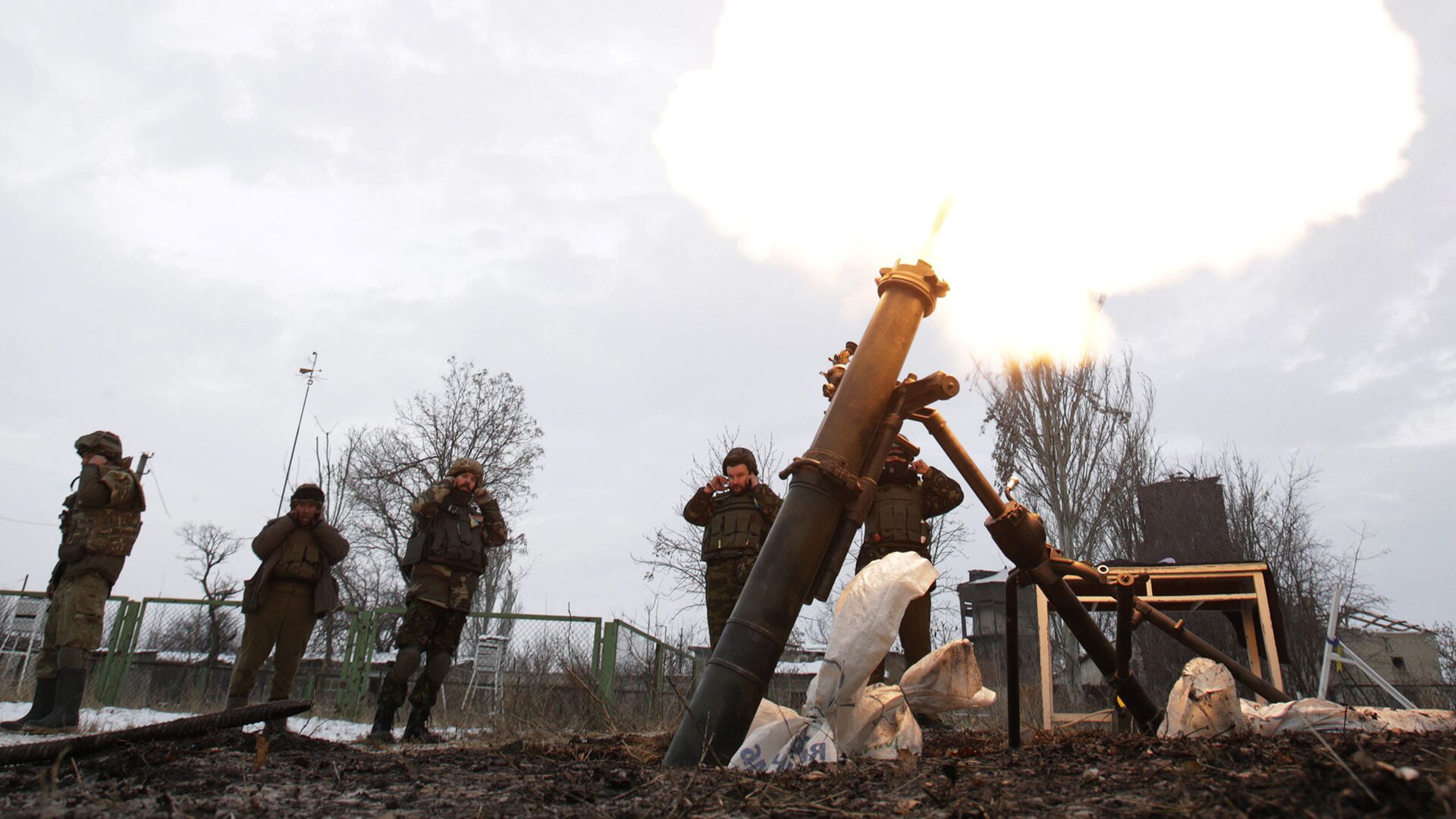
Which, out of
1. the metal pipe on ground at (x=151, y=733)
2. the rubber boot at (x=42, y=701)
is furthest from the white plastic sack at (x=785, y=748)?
the rubber boot at (x=42, y=701)

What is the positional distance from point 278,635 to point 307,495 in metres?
0.99

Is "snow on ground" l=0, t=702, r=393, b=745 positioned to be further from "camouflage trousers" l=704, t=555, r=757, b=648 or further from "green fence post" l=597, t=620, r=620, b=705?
"green fence post" l=597, t=620, r=620, b=705

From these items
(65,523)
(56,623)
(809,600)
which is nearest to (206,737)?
(809,600)

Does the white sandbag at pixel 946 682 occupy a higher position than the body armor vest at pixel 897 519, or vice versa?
the body armor vest at pixel 897 519

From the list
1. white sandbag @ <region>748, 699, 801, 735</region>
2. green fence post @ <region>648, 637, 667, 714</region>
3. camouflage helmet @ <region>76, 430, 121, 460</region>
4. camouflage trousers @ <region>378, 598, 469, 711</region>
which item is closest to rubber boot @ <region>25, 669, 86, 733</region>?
camouflage helmet @ <region>76, 430, 121, 460</region>

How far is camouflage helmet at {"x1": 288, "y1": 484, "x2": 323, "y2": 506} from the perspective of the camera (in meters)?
6.13

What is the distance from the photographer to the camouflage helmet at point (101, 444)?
6.04 metres

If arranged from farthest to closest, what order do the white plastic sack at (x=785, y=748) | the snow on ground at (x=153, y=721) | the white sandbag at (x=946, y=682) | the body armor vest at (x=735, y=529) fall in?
1. the snow on ground at (x=153, y=721)
2. the body armor vest at (x=735, y=529)
3. the white sandbag at (x=946, y=682)
4. the white plastic sack at (x=785, y=748)

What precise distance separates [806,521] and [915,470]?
3.35m

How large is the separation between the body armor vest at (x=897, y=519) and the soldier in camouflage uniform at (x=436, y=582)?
2.72 metres

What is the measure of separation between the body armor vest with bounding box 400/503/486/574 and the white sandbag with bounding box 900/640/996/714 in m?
3.73

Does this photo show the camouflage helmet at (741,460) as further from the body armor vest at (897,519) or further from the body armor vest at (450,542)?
the body armor vest at (450,542)

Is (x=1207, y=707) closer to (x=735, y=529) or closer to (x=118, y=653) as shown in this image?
(x=735, y=529)

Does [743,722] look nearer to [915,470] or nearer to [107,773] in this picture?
[107,773]
